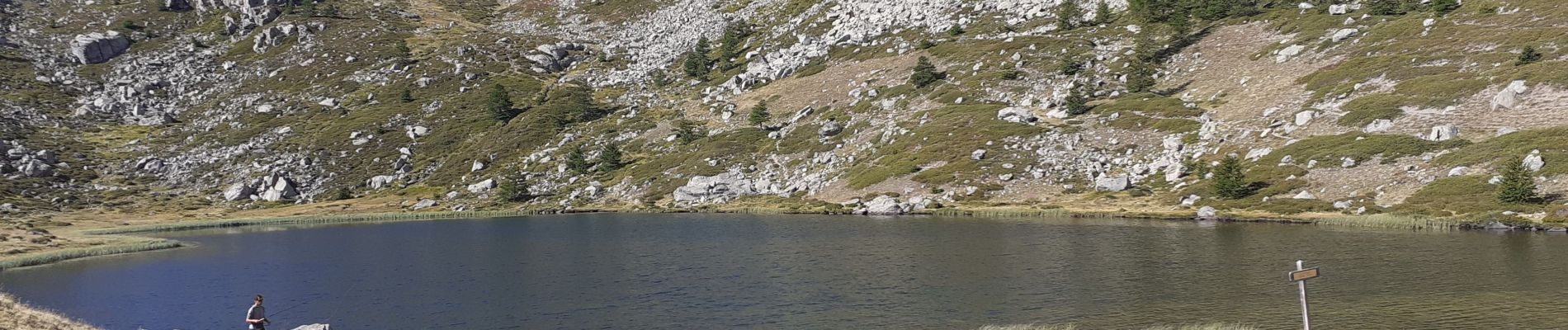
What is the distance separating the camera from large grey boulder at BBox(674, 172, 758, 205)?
122062mm

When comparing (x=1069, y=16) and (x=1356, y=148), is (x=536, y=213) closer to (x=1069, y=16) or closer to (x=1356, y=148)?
(x=1069, y=16)

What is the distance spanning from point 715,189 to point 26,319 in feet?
313

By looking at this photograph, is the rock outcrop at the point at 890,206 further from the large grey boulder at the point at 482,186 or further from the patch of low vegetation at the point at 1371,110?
the large grey boulder at the point at 482,186

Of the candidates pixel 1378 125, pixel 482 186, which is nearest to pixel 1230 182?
pixel 1378 125

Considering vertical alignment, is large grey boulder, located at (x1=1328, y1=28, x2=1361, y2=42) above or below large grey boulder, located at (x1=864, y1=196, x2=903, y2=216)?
above

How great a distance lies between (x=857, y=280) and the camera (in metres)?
53.4

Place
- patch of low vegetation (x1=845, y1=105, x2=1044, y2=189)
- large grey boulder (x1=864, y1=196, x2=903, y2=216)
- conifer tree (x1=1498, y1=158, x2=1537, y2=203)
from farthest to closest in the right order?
patch of low vegetation (x1=845, y1=105, x2=1044, y2=189), large grey boulder (x1=864, y1=196, x2=903, y2=216), conifer tree (x1=1498, y1=158, x2=1537, y2=203)

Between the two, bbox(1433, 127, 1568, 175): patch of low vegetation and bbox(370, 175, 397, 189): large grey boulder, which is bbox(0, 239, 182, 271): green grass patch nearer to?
bbox(370, 175, 397, 189): large grey boulder

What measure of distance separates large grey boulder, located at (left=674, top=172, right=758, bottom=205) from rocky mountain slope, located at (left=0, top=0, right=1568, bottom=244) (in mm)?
376

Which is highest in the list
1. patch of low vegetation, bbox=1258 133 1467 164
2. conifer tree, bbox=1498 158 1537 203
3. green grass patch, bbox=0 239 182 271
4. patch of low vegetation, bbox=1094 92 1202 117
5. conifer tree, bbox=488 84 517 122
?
conifer tree, bbox=488 84 517 122

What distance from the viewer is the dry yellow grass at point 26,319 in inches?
1131

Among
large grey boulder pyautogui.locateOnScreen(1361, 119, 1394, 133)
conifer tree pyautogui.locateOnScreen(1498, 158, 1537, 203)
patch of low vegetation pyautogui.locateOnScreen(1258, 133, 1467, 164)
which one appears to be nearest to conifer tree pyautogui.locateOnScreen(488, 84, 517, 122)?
patch of low vegetation pyautogui.locateOnScreen(1258, 133, 1467, 164)

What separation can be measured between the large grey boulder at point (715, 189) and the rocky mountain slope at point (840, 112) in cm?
38

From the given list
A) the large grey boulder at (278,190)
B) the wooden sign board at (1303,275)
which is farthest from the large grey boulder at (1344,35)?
the large grey boulder at (278,190)
